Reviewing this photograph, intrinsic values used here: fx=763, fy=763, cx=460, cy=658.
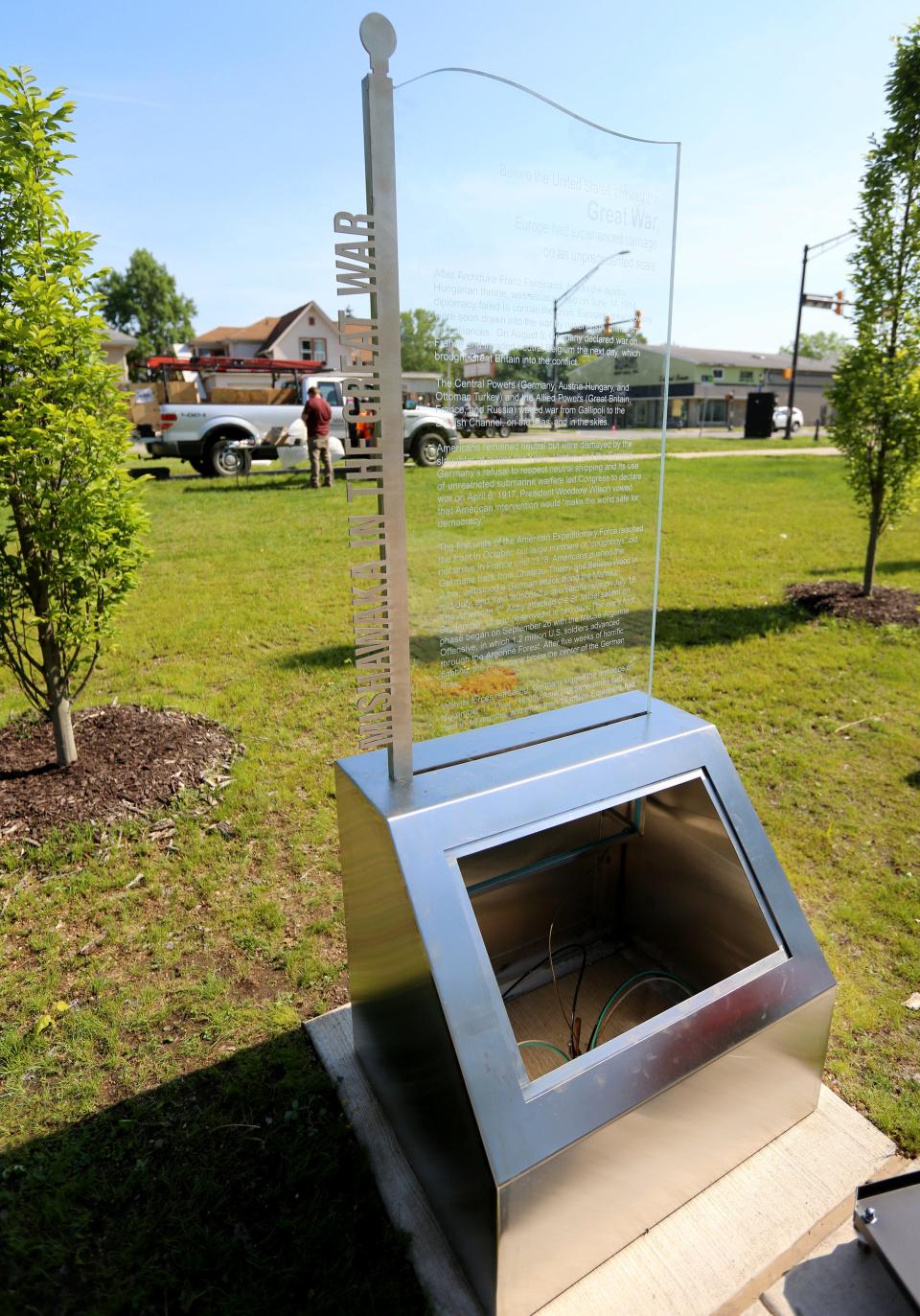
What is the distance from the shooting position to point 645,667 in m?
2.48

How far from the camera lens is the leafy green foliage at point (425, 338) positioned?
1688mm

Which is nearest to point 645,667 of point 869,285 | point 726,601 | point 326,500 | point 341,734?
point 341,734

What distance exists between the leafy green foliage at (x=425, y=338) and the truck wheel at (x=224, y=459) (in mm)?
12241

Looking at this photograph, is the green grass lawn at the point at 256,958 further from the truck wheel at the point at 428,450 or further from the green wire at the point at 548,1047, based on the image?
the green wire at the point at 548,1047

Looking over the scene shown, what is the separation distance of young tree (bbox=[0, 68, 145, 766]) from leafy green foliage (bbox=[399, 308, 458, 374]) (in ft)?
6.92

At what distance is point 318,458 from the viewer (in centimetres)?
1173

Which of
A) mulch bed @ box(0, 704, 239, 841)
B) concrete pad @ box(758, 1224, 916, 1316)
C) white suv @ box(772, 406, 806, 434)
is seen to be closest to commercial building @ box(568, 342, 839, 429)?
white suv @ box(772, 406, 806, 434)

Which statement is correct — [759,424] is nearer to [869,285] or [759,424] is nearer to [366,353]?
[869,285]

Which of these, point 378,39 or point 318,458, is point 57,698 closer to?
point 378,39

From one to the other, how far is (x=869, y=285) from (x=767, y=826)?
4.90 meters

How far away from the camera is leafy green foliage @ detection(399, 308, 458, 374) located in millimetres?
1688

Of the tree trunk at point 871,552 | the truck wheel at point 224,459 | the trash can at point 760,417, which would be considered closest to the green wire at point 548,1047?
the tree trunk at point 871,552

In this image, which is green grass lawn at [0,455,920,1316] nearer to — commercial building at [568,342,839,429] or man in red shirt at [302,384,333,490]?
man in red shirt at [302,384,333,490]

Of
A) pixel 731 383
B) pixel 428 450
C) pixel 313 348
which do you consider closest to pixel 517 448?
pixel 428 450
